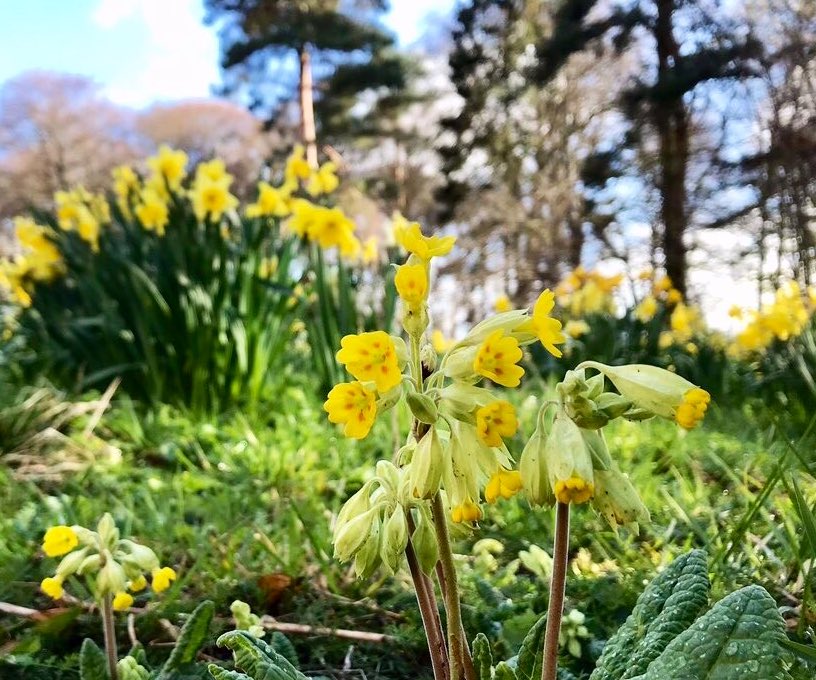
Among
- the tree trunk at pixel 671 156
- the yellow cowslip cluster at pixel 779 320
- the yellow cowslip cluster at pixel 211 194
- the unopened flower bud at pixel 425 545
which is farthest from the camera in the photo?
the tree trunk at pixel 671 156

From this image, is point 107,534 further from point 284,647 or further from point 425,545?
point 425,545

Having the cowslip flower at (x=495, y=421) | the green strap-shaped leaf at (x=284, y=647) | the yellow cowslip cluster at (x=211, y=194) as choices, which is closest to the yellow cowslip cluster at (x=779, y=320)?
the yellow cowslip cluster at (x=211, y=194)

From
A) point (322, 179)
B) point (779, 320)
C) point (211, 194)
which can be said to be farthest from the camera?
point (779, 320)

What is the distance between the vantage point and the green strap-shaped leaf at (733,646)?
0.44 meters

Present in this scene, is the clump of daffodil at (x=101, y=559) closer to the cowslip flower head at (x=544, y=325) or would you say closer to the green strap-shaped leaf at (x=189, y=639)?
the green strap-shaped leaf at (x=189, y=639)

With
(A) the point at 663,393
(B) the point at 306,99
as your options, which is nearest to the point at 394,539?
(A) the point at 663,393

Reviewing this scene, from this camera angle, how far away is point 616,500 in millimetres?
501

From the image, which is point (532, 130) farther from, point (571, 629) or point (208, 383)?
point (571, 629)

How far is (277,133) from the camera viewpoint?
15.8 m

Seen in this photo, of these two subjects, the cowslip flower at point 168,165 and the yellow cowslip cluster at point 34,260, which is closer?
the cowslip flower at point 168,165

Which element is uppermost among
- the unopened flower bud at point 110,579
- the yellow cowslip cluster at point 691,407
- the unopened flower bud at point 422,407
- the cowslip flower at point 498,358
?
the cowslip flower at point 498,358

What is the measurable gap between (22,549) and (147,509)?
0.29 m

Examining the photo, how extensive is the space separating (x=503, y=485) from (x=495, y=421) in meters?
0.06

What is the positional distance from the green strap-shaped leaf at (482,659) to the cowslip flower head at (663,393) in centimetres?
25
